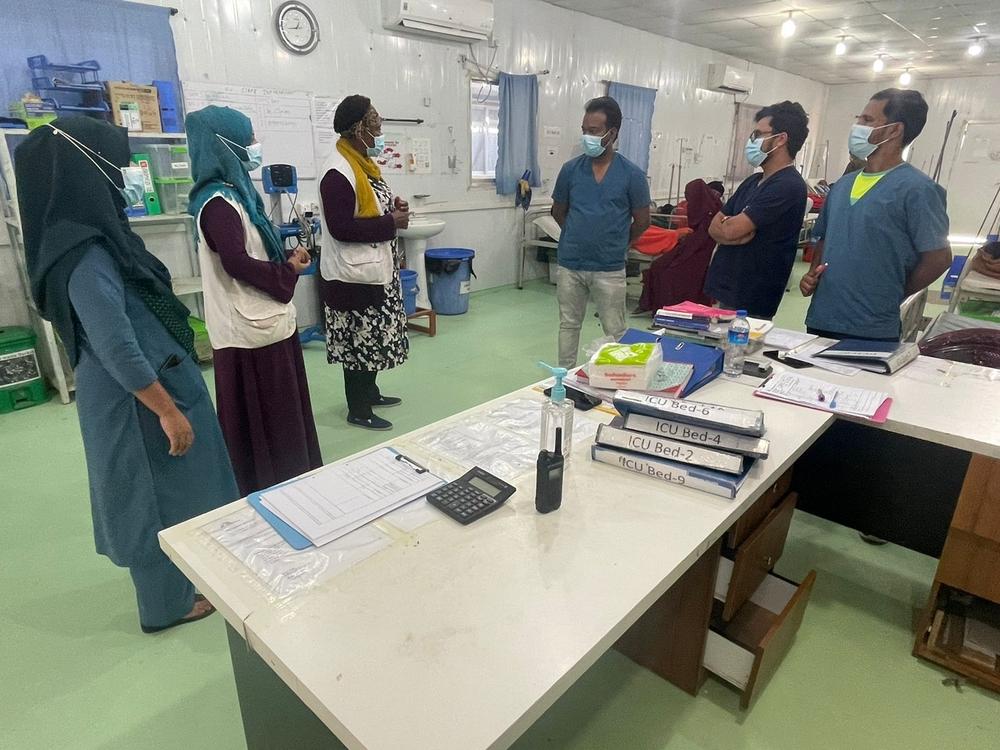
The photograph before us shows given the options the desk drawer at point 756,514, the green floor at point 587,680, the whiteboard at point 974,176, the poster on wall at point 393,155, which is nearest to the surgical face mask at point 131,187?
the green floor at point 587,680

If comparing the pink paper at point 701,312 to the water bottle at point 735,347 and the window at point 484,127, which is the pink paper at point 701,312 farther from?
the window at point 484,127

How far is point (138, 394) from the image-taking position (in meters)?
1.47

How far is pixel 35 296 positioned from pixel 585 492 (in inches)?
53.1

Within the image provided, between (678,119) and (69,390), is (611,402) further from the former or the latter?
(678,119)

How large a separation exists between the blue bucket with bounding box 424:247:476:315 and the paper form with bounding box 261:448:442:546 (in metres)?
3.95

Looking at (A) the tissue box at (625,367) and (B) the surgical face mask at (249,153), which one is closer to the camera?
(A) the tissue box at (625,367)

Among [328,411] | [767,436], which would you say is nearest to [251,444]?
[328,411]

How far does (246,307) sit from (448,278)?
3.33 metres

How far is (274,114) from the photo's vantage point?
4.11 metres

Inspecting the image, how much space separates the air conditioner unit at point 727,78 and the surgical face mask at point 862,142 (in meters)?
6.64

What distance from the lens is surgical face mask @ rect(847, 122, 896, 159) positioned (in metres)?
2.14

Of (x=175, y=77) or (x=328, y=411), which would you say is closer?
(x=328, y=411)

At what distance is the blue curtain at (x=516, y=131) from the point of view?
5.60m

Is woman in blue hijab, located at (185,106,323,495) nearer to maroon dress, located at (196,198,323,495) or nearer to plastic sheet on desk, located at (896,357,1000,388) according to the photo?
maroon dress, located at (196,198,323,495)
